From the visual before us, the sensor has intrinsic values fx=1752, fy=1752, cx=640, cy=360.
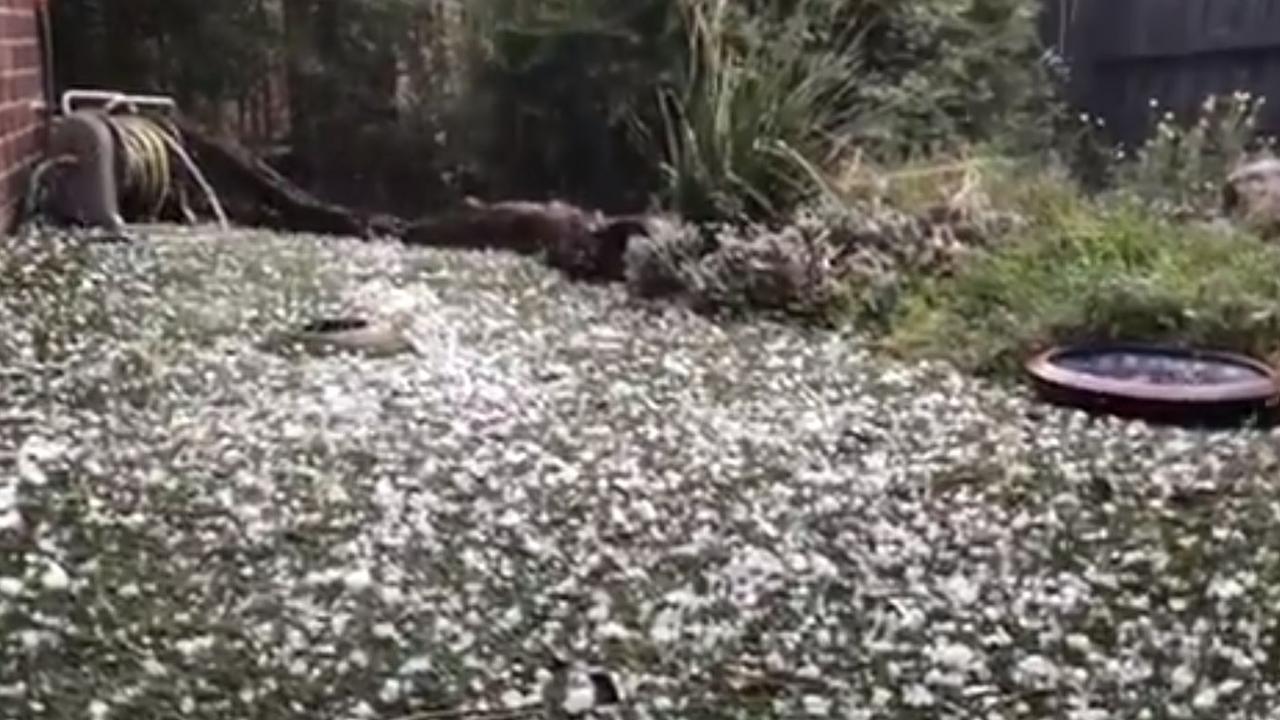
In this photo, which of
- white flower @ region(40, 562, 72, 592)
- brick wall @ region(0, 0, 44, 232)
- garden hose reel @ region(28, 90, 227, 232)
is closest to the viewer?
white flower @ region(40, 562, 72, 592)

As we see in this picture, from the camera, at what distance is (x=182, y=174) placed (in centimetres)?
547

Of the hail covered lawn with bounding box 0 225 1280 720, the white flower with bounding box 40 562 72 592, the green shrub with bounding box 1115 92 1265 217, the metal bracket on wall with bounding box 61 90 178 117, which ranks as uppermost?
the metal bracket on wall with bounding box 61 90 178 117

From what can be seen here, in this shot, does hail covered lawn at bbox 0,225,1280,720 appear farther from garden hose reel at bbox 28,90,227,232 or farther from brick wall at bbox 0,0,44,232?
garden hose reel at bbox 28,90,227,232

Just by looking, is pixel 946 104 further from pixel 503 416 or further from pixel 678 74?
pixel 503 416

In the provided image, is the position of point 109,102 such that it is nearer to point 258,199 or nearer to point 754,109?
point 258,199

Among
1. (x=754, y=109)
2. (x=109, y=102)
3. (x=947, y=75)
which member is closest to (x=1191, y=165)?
(x=947, y=75)

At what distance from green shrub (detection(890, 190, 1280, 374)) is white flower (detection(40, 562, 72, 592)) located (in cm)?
207

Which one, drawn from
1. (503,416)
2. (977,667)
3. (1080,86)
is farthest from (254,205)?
(977,667)

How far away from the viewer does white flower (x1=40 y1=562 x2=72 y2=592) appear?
2.09m

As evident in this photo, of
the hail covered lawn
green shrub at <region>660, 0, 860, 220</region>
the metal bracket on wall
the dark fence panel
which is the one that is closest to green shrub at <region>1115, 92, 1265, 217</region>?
the dark fence panel

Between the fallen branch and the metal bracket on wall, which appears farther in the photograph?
the fallen branch

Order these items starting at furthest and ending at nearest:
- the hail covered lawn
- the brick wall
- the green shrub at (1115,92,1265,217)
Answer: the green shrub at (1115,92,1265,217) → the brick wall → the hail covered lawn

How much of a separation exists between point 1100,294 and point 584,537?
1786mm

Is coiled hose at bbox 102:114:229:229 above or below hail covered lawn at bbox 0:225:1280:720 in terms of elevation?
above
